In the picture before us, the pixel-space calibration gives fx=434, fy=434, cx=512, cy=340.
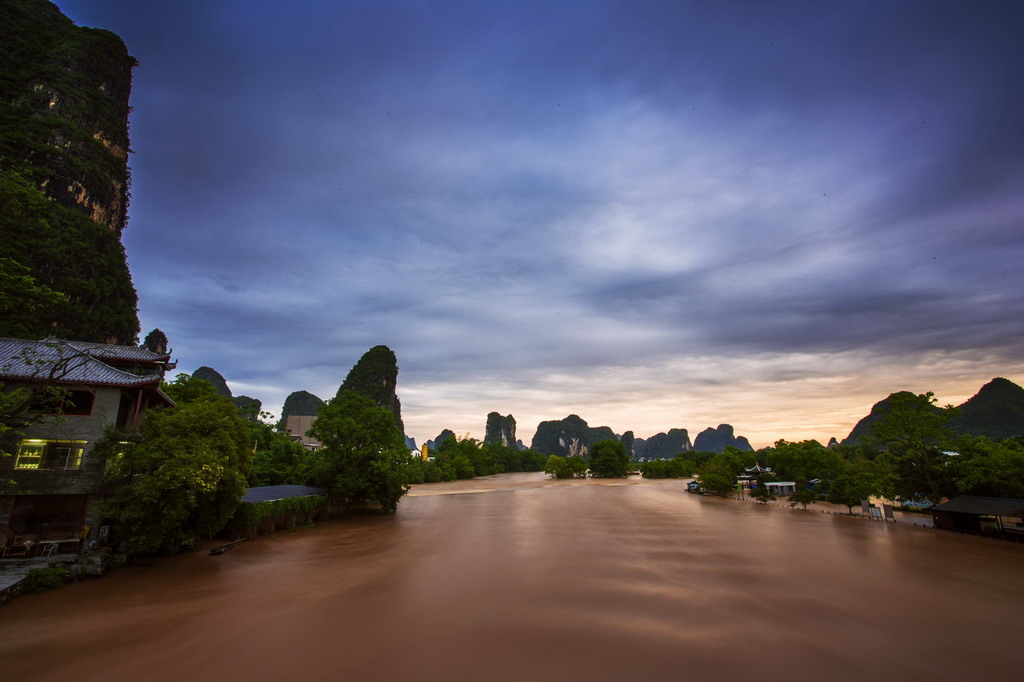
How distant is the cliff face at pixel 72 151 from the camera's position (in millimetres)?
35656

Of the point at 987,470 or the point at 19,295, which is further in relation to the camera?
the point at 987,470

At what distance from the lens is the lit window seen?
1581 centimetres

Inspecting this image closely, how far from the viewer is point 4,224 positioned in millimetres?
9641

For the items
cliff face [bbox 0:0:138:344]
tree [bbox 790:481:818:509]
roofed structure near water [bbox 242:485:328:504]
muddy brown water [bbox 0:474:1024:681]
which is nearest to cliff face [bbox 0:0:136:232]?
cliff face [bbox 0:0:138:344]

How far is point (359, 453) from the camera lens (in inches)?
1203

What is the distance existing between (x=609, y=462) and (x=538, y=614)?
86.0 meters

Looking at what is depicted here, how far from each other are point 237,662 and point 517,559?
463 inches

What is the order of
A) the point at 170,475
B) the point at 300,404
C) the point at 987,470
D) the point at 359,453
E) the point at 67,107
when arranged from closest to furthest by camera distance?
the point at 170,475 → the point at 987,470 → the point at 359,453 → the point at 67,107 → the point at 300,404

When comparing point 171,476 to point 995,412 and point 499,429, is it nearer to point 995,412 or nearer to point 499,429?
point 995,412

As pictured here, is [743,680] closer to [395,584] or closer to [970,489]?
[395,584]

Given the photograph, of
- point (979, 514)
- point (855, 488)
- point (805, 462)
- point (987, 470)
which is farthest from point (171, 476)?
point (805, 462)

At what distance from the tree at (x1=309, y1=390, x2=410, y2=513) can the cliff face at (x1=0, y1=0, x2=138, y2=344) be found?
71.4 ft

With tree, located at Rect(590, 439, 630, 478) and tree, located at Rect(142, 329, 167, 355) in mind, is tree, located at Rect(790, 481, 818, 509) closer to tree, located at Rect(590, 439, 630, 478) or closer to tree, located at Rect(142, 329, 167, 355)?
tree, located at Rect(590, 439, 630, 478)

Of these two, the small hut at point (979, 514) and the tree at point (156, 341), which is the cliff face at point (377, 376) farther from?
the small hut at point (979, 514)
